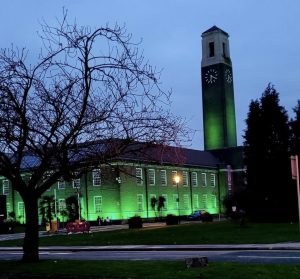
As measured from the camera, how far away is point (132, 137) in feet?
56.1

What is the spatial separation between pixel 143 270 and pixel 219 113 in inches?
4457

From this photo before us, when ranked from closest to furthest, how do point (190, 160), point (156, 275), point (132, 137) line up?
point (156, 275), point (132, 137), point (190, 160)

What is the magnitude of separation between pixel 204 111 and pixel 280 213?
249ft

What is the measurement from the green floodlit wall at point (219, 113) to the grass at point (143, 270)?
110m

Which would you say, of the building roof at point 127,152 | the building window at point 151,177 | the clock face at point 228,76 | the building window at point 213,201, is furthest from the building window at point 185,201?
the building roof at point 127,152

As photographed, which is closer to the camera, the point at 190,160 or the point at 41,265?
the point at 41,265

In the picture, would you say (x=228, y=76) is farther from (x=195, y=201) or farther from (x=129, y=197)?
(x=129, y=197)

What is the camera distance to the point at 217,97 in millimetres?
127250

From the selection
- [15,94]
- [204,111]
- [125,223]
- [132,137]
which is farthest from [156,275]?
[204,111]

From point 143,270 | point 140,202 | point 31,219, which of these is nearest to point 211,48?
point 140,202

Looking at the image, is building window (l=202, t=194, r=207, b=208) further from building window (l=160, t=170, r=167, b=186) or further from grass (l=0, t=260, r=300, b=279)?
grass (l=0, t=260, r=300, b=279)

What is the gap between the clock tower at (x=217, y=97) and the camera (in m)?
127

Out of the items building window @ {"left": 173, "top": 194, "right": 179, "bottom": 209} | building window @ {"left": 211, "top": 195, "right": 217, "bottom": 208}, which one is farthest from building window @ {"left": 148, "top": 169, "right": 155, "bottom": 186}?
building window @ {"left": 211, "top": 195, "right": 217, "bottom": 208}

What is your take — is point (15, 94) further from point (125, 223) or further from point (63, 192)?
point (63, 192)
